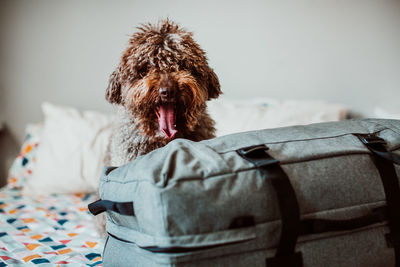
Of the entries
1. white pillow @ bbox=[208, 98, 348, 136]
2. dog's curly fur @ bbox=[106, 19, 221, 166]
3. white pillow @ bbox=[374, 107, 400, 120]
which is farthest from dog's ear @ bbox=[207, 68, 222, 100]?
white pillow @ bbox=[374, 107, 400, 120]

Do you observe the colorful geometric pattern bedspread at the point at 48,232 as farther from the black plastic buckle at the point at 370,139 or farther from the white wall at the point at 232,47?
the black plastic buckle at the point at 370,139

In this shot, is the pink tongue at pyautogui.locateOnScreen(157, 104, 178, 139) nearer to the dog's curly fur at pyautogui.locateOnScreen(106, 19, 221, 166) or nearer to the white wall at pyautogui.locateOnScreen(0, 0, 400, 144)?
the dog's curly fur at pyautogui.locateOnScreen(106, 19, 221, 166)

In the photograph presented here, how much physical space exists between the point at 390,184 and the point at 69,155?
178cm

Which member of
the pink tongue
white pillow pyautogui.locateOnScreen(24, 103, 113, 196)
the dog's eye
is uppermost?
the dog's eye

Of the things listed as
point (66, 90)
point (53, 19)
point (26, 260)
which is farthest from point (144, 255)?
point (53, 19)

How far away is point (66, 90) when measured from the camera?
2623 mm

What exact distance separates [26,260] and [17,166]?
125cm

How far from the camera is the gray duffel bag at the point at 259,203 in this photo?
0.84 meters

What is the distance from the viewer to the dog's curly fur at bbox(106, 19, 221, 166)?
4.00ft

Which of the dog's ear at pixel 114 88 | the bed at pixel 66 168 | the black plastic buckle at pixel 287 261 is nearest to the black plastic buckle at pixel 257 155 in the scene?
the black plastic buckle at pixel 287 261

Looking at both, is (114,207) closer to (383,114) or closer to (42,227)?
(42,227)

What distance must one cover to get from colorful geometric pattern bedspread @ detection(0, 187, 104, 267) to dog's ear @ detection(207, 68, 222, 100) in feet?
2.56

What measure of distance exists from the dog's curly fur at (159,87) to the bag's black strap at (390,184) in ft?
2.03

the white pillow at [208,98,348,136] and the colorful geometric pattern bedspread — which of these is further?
the white pillow at [208,98,348,136]
